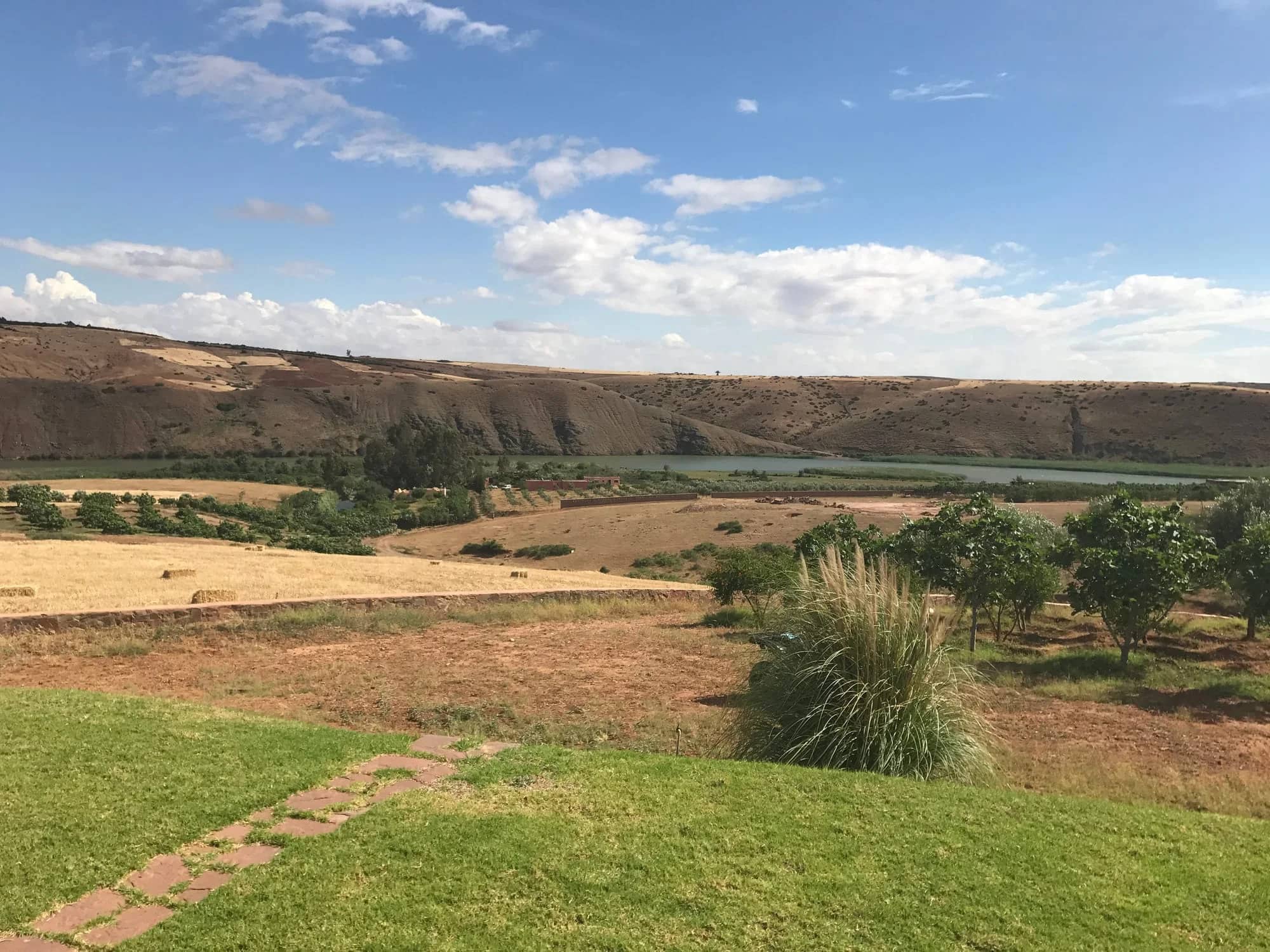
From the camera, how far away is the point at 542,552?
43656mm

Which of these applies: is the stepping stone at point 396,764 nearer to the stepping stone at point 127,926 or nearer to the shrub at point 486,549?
the stepping stone at point 127,926

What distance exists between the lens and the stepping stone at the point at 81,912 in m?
4.69

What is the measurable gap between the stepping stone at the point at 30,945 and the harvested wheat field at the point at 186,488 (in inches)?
2103

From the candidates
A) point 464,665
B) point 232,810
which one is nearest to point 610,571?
point 464,665

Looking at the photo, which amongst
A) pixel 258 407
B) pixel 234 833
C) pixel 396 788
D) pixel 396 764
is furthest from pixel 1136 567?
pixel 258 407

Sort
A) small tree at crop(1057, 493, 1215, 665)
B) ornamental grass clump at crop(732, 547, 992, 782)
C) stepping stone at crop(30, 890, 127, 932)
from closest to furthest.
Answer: stepping stone at crop(30, 890, 127, 932) < ornamental grass clump at crop(732, 547, 992, 782) < small tree at crop(1057, 493, 1215, 665)

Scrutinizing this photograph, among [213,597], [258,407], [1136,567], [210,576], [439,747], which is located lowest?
[210,576]

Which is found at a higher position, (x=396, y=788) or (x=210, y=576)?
(x=396, y=788)

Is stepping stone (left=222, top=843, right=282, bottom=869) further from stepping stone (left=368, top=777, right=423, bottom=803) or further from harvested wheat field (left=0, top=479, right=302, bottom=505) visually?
harvested wheat field (left=0, top=479, right=302, bottom=505)

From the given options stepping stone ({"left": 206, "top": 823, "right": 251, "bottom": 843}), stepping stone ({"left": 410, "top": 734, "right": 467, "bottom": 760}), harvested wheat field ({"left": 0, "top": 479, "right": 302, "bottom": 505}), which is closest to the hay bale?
stepping stone ({"left": 410, "top": 734, "right": 467, "bottom": 760})

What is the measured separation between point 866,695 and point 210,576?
19.2m

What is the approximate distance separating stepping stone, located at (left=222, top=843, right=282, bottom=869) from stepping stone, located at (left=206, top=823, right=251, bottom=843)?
162 mm

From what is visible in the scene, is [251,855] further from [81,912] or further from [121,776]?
[121,776]

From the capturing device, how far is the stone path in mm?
4637
